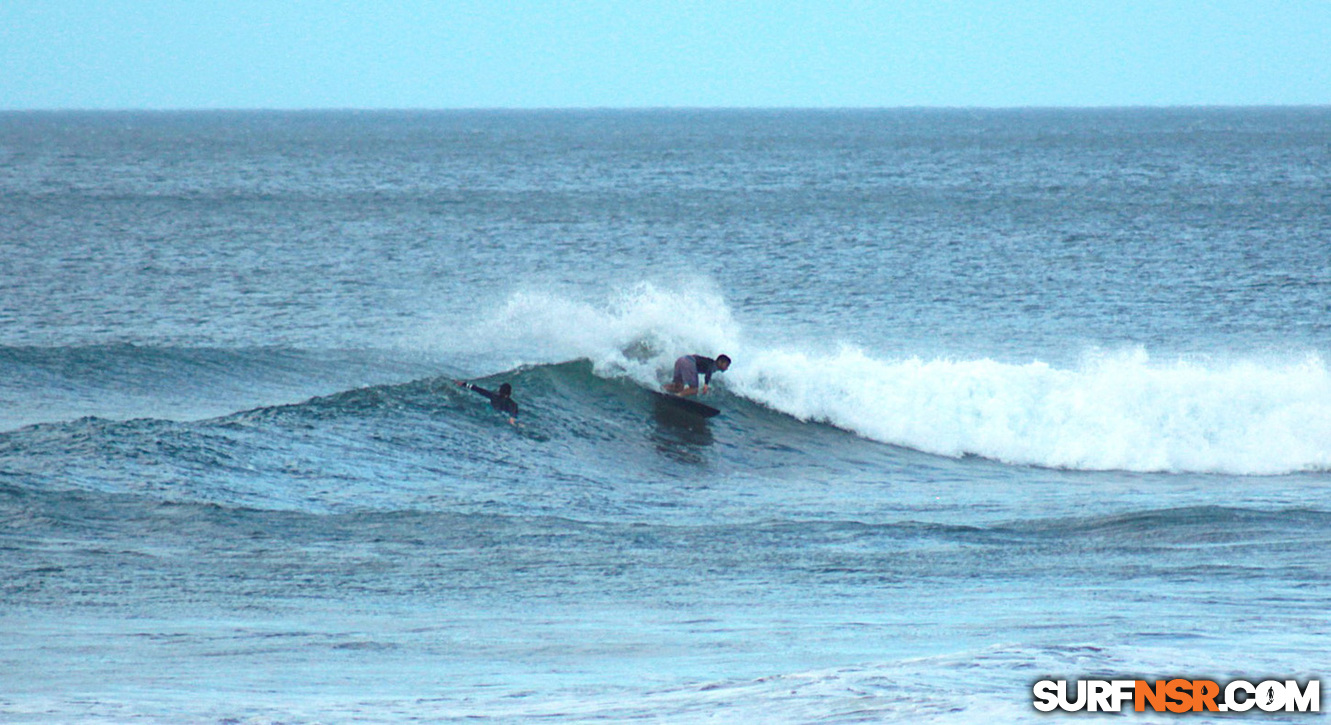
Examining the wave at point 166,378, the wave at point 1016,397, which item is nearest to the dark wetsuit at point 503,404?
the wave at point 1016,397

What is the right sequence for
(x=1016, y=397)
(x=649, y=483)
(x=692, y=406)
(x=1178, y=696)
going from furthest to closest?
1. (x=1016, y=397)
2. (x=692, y=406)
3. (x=649, y=483)
4. (x=1178, y=696)

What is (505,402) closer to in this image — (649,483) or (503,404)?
(503,404)

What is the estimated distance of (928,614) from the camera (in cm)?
916

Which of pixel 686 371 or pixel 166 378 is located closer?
Answer: pixel 686 371

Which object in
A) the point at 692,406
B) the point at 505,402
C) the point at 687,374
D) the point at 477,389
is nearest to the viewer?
the point at 505,402

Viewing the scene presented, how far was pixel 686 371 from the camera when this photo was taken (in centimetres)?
1858

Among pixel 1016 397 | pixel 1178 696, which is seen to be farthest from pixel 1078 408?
pixel 1178 696

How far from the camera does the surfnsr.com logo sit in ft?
20.2

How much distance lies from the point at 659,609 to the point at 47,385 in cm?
1372

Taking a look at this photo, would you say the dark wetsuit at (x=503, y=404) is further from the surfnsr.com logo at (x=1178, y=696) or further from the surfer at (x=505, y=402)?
the surfnsr.com logo at (x=1178, y=696)

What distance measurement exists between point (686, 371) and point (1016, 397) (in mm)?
4901

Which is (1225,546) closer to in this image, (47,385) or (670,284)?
(47,385)

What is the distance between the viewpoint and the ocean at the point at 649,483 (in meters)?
Answer: 7.51

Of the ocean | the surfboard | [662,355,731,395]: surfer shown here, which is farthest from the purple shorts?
the ocean
